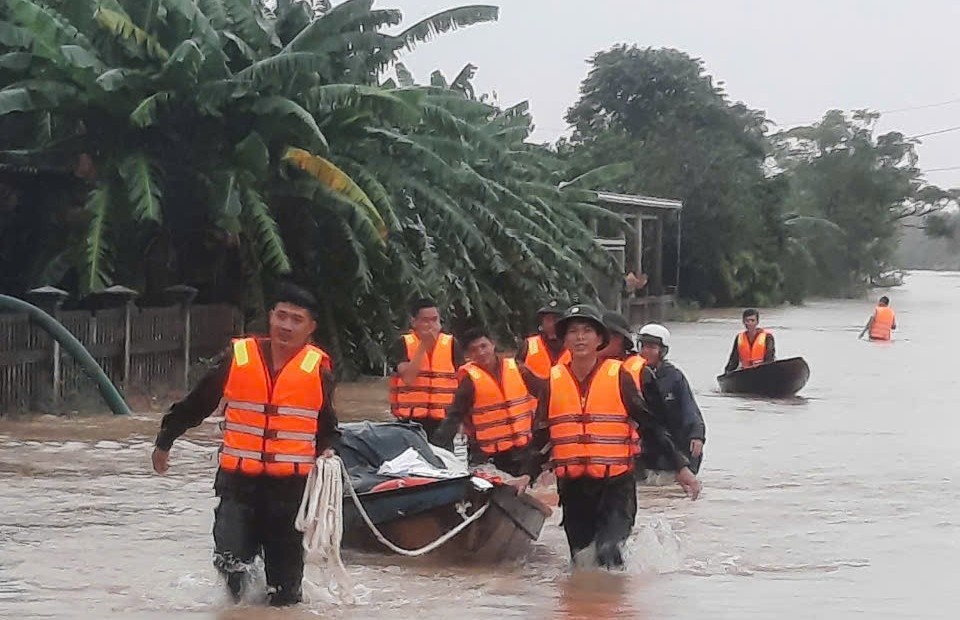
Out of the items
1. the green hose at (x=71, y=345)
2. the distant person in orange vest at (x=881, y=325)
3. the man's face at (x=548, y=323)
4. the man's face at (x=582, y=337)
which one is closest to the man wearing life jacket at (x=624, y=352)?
the man's face at (x=582, y=337)

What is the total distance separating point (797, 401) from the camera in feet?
79.6

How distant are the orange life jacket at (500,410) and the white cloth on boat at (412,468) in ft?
1.01

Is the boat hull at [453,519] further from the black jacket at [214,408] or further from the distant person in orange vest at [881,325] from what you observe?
the distant person in orange vest at [881,325]

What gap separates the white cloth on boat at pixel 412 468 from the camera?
10.5 metres

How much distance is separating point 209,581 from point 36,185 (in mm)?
13955

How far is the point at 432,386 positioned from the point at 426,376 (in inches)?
3.7

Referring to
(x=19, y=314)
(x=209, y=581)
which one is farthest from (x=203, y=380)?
(x=19, y=314)

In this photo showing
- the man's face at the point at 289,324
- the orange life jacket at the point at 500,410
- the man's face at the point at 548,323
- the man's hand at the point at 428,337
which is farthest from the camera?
the man's face at the point at 548,323

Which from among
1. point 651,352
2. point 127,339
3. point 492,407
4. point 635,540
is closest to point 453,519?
point 492,407

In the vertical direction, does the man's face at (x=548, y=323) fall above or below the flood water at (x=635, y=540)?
above

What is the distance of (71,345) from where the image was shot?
17.7 m

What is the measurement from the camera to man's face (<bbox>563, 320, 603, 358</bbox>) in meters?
8.60

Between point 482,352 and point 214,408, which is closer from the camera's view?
point 214,408

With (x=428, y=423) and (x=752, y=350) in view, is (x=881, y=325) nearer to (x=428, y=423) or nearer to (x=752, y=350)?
(x=752, y=350)
